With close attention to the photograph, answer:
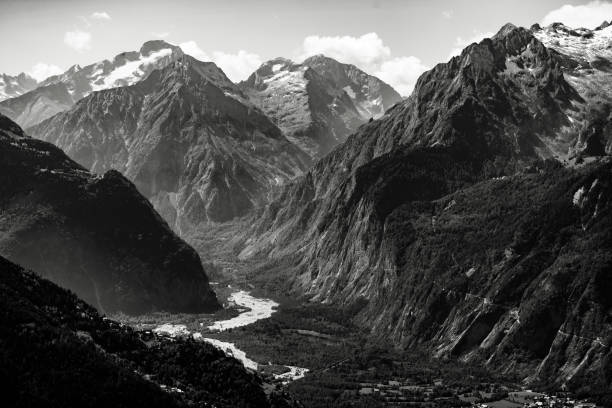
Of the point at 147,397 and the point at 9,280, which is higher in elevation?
the point at 9,280

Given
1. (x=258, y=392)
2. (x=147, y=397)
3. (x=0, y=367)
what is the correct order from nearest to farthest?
(x=0, y=367) < (x=147, y=397) < (x=258, y=392)

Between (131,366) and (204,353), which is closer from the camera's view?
(131,366)

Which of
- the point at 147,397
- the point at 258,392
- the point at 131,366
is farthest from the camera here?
the point at 258,392

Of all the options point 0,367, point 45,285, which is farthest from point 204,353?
point 0,367

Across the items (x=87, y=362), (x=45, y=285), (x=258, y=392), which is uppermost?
(x=45, y=285)

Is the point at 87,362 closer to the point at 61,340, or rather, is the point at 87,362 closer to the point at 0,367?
the point at 61,340

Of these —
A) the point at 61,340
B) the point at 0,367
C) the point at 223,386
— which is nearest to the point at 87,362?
the point at 61,340
